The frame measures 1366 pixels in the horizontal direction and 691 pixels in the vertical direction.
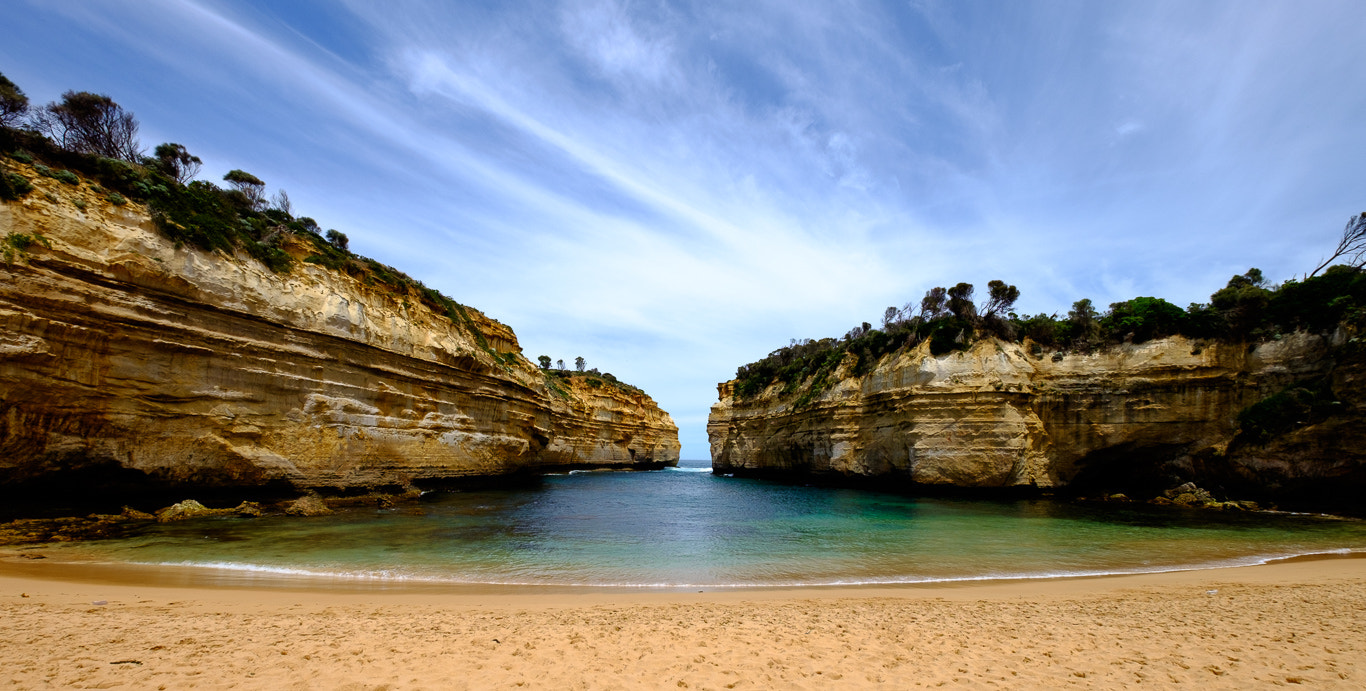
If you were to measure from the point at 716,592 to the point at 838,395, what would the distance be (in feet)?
80.5

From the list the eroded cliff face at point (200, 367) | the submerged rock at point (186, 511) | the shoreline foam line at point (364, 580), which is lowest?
the submerged rock at point (186, 511)

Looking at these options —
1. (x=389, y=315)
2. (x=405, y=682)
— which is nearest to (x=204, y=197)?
(x=389, y=315)

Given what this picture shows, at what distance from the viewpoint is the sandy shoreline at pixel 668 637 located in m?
4.28

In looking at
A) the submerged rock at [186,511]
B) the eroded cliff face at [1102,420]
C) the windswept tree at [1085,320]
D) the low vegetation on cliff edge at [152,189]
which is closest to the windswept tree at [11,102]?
the low vegetation on cliff edge at [152,189]

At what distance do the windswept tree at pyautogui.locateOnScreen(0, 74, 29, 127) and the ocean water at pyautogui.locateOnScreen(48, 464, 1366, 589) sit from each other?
11367mm

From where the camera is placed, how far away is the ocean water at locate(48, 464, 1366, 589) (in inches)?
354

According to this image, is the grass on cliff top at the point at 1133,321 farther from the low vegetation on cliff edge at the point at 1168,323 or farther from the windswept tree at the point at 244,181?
the windswept tree at the point at 244,181

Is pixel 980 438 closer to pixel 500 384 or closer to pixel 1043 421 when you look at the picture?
pixel 1043 421

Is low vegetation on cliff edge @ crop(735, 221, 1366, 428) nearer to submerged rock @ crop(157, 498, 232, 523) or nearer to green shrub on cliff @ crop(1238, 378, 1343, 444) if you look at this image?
green shrub on cliff @ crop(1238, 378, 1343, 444)

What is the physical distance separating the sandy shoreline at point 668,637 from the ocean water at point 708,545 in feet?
4.38

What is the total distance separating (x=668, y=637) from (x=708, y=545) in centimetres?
679

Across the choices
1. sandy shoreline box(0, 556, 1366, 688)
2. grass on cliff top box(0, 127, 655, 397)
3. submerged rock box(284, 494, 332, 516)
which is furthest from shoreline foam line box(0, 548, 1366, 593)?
grass on cliff top box(0, 127, 655, 397)

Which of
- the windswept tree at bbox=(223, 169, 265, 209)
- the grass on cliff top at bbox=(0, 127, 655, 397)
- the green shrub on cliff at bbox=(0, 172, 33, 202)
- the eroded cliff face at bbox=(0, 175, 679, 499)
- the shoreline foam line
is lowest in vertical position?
the shoreline foam line

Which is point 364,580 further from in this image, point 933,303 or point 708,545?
point 933,303
